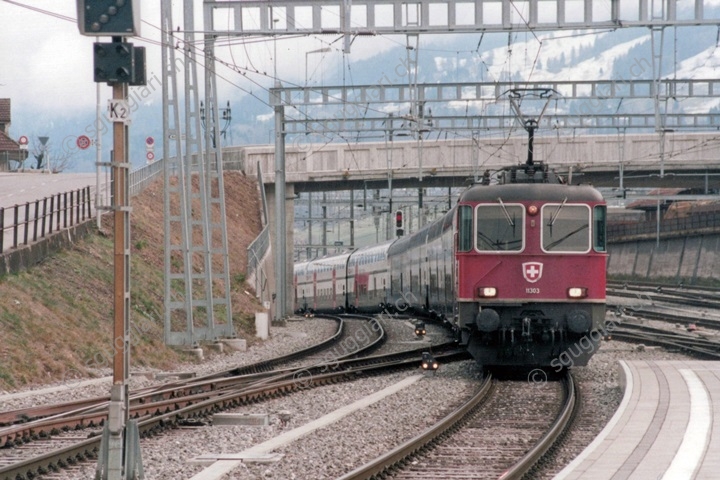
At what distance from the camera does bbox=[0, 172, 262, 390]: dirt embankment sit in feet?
67.7

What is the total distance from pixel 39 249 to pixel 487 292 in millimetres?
11173

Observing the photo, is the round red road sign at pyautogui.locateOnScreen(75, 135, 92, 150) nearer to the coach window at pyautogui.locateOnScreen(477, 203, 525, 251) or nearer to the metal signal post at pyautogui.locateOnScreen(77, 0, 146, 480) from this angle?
the coach window at pyautogui.locateOnScreen(477, 203, 525, 251)

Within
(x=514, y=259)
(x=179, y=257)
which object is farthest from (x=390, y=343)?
(x=514, y=259)

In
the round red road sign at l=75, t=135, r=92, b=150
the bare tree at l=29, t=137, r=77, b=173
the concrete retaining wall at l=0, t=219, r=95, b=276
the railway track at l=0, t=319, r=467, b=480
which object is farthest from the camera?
the bare tree at l=29, t=137, r=77, b=173

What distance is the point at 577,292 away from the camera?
65.9ft

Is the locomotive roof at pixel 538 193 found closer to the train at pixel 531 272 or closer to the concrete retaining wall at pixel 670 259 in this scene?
the train at pixel 531 272

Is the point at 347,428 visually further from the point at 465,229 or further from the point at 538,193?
the point at 538,193

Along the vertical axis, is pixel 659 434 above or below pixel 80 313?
above

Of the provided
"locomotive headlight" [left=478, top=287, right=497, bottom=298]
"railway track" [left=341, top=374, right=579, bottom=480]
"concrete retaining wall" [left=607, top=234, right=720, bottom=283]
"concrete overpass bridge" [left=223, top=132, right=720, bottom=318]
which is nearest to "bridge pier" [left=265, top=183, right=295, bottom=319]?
"concrete overpass bridge" [left=223, top=132, right=720, bottom=318]

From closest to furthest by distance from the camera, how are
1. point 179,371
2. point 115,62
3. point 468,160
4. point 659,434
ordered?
point 115,62 → point 659,434 → point 179,371 → point 468,160

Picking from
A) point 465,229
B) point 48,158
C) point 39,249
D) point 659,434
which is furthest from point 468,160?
point 659,434

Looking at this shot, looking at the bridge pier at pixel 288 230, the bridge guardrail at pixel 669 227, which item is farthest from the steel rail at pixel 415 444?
the bridge guardrail at pixel 669 227

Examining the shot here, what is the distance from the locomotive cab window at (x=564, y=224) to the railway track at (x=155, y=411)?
4363mm

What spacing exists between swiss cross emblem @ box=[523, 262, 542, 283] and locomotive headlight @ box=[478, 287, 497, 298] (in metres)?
0.57
